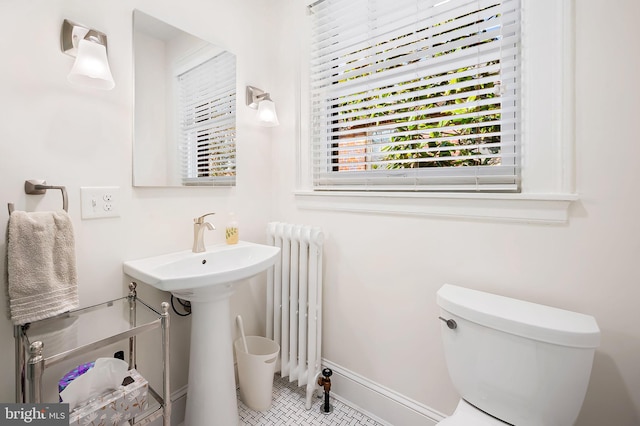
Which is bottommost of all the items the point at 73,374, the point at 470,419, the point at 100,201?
the point at 470,419

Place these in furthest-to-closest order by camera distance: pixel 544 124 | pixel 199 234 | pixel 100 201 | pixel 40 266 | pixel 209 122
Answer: pixel 209 122, pixel 199 234, pixel 100 201, pixel 544 124, pixel 40 266

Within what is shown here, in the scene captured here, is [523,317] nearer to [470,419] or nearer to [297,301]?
[470,419]

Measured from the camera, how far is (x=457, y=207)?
3.97 feet

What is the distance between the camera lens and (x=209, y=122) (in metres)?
1.53

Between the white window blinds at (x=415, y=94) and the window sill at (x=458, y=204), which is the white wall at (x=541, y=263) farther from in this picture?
the white window blinds at (x=415, y=94)

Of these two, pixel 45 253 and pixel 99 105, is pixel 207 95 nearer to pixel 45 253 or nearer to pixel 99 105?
pixel 99 105

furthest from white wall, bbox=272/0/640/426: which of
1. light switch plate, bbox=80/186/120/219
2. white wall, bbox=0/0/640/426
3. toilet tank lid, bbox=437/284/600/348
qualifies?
light switch plate, bbox=80/186/120/219

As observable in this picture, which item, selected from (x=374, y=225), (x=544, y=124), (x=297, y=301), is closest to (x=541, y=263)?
(x=544, y=124)

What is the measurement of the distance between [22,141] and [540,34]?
5.96ft

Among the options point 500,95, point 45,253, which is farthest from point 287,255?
point 500,95

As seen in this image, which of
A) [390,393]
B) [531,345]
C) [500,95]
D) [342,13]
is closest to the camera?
[531,345]

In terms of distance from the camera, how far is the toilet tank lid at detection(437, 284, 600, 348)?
32.7 inches

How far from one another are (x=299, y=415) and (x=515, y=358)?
109cm

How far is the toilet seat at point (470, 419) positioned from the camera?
92 centimetres
